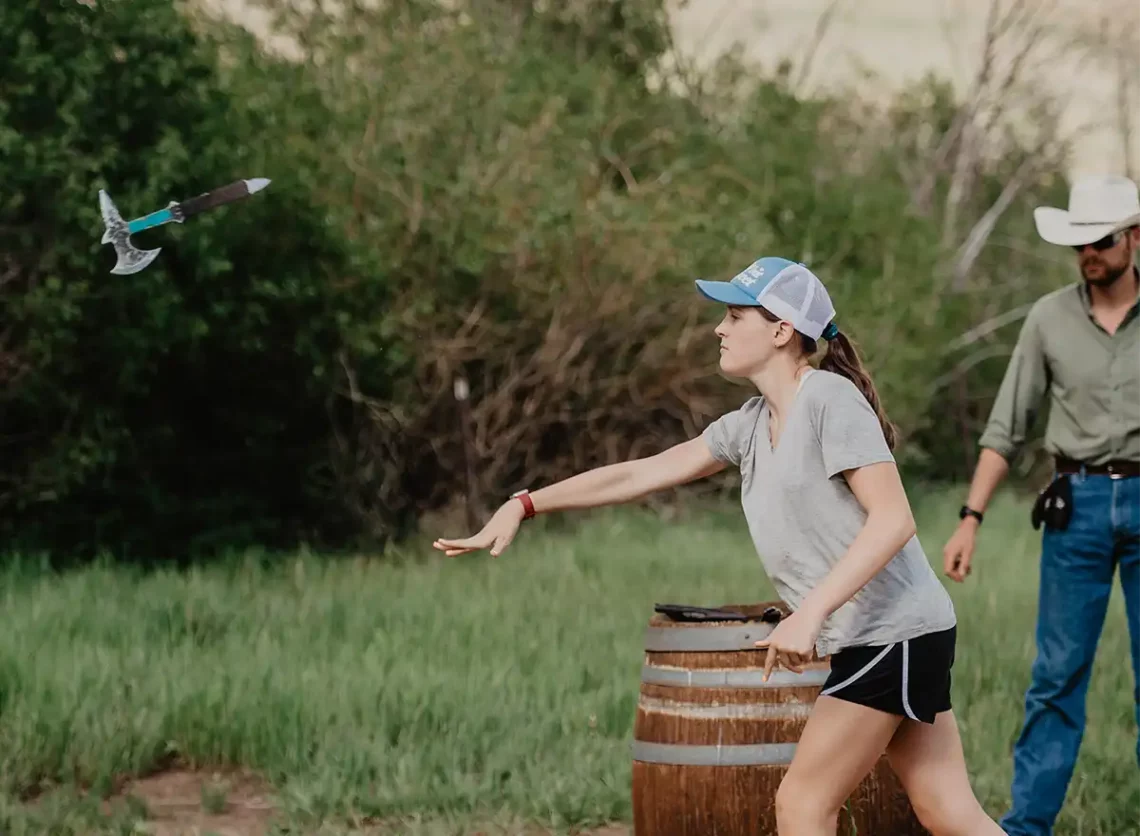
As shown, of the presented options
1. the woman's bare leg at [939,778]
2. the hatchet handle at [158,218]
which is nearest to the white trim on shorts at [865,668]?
the woman's bare leg at [939,778]

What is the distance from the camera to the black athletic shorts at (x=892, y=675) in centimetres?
397

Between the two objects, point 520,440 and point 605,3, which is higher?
point 605,3

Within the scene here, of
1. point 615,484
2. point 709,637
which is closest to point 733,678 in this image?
point 709,637

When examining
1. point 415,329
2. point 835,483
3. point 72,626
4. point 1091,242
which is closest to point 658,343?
point 415,329

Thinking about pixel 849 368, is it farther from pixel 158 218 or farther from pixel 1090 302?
pixel 158 218

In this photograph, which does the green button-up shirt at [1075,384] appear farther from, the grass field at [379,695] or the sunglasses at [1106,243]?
the grass field at [379,695]

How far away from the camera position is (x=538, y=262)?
54.1 ft

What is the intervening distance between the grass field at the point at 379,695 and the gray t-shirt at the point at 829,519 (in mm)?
2634

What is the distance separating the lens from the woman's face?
13.4ft

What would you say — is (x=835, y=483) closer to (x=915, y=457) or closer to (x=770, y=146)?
(x=770, y=146)

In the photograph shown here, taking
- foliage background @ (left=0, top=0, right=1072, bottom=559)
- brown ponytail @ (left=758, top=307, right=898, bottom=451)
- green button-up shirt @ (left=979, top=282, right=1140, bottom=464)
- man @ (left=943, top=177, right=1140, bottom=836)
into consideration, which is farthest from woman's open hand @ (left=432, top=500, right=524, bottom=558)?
foliage background @ (left=0, top=0, right=1072, bottom=559)

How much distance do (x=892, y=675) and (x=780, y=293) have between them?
95 centimetres

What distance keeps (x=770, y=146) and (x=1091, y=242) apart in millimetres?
15067

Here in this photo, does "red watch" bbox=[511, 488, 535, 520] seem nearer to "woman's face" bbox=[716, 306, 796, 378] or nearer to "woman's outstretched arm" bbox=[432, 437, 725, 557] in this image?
"woman's outstretched arm" bbox=[432, 437, 725, 557]
